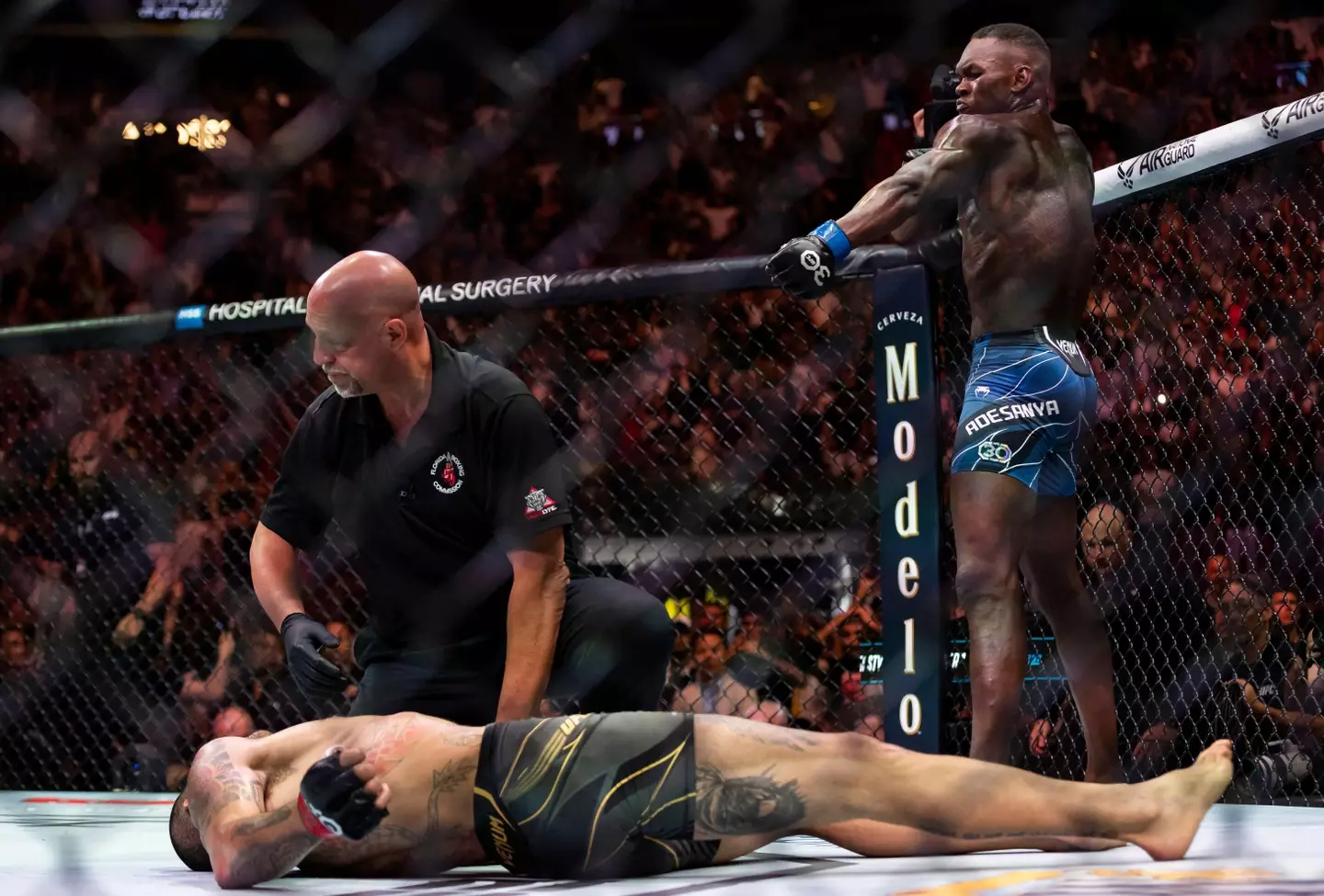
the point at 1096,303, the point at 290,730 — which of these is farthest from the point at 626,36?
the point at 290,730

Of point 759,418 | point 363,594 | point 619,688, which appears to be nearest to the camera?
point 619,688

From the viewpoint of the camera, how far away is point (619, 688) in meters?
2.07

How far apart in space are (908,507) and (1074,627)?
41 centimetres

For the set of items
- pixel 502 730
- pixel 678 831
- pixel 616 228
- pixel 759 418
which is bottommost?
pixel 678 831

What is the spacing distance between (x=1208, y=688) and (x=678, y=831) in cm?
190

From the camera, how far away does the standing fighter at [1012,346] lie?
1.94 m

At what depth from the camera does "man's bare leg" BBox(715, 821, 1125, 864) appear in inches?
59.9

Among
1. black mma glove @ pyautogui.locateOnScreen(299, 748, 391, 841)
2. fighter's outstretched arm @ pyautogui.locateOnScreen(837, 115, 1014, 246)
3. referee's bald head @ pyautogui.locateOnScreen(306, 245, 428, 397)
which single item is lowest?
black mma glove @ pyautogui.locateOnScreen(299, 748, 391, 841)

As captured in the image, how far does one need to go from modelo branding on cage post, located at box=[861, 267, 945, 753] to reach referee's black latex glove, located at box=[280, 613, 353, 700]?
92 cm

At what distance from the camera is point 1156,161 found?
229cm

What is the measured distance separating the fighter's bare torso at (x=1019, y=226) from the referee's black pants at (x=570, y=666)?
641 millimetres

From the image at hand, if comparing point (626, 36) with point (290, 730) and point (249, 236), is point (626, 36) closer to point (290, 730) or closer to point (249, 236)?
point (249, 236)

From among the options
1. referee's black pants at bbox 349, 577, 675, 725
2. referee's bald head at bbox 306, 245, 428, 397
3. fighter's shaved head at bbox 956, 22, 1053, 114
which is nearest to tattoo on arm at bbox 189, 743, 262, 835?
referee's black pants at bbox 349, 577, 675, 725

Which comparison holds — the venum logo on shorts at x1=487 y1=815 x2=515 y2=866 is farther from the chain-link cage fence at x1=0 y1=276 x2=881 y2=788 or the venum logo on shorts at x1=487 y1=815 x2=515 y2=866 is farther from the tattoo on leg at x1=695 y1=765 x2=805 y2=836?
the chain-link cage fence at x1=0 y1=276 x2=881 y2=788
